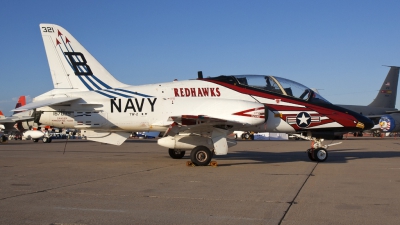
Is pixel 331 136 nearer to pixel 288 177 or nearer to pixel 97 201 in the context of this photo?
pixel 288 177

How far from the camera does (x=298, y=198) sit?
766 centimetres

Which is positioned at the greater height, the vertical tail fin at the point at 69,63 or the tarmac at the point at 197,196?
the vertical tail fin at the point at 69,63

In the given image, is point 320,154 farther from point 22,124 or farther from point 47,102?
point 22,124

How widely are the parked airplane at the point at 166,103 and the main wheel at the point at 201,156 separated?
0.38 meters

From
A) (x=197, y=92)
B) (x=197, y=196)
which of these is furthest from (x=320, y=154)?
(x=197, y=196)

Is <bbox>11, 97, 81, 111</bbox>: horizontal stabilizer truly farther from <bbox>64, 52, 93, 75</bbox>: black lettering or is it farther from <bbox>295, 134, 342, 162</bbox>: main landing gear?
<bbox>295, 134, 342, 162</bbox>: main landing gear

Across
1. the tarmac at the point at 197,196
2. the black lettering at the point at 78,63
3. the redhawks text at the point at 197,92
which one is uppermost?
the black lettering at the point at 78,63

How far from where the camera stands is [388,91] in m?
51.8

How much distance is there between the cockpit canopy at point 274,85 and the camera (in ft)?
48.5

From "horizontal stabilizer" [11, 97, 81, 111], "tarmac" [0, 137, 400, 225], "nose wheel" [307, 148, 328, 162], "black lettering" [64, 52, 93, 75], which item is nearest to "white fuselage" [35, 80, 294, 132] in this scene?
Answer: "horizontal stabilizer" [11, 97, 81, 111]

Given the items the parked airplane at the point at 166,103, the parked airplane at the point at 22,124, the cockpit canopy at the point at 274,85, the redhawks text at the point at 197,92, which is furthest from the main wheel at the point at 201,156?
the parked airplane at the point at 22,124

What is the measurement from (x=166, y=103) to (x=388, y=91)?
4432 cm

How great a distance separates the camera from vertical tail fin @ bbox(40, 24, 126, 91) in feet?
48.9

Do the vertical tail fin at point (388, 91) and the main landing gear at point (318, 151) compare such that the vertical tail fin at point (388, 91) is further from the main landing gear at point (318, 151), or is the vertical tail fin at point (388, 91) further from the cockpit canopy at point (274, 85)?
the cockpit canopy at point (274, 85)
